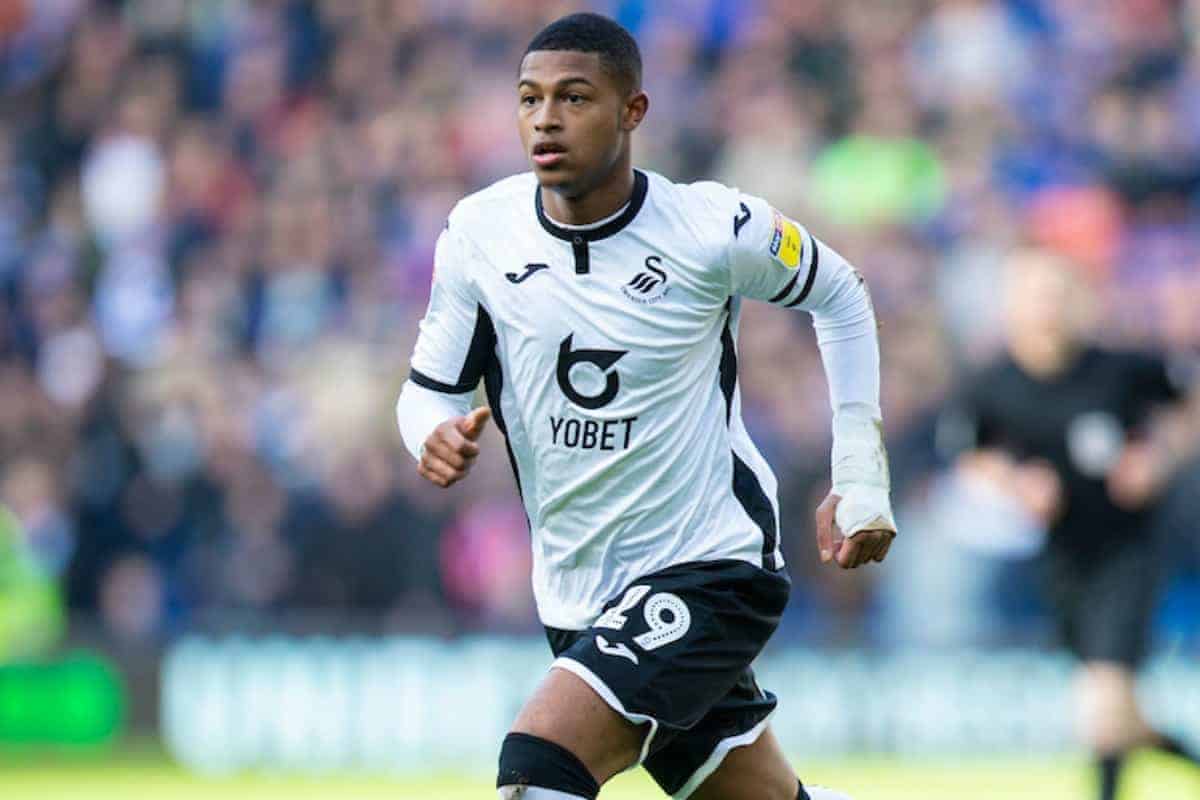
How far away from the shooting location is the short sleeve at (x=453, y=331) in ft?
19.9

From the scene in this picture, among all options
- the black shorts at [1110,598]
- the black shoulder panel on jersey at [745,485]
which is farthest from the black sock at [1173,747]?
the black shoulder panel on jersey at [745,485]

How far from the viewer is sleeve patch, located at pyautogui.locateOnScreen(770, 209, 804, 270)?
605 cm

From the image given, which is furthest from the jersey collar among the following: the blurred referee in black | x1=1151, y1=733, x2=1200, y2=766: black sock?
x1=1151, y1=733, x2=1200, y2=766: black sock

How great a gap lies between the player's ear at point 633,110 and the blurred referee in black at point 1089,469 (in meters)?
3.85

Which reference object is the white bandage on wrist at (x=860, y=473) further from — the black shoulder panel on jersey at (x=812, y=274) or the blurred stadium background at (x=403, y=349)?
the blurred stadium background at (x=403, y=349)

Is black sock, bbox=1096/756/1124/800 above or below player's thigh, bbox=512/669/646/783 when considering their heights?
below

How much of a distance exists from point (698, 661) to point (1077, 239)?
928cm

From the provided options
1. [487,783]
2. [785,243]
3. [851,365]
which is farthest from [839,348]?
[487,783]

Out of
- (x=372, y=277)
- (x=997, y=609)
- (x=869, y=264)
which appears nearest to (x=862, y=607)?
(x=997, y=609)

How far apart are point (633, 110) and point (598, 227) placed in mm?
315

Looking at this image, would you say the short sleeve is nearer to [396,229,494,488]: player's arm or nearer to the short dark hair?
[396,229,494,488]: player's arm

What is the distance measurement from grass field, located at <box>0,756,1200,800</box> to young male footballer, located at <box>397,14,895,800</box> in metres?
5.86

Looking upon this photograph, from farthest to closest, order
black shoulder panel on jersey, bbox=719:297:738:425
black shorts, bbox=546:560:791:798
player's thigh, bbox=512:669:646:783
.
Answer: black shoulder panel on jersey, bbox=719:297:738:425 < black shorts, bbox=546:560:791:798 < player's thigh, bbox=512:669:646:783

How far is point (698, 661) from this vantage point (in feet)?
19.2
